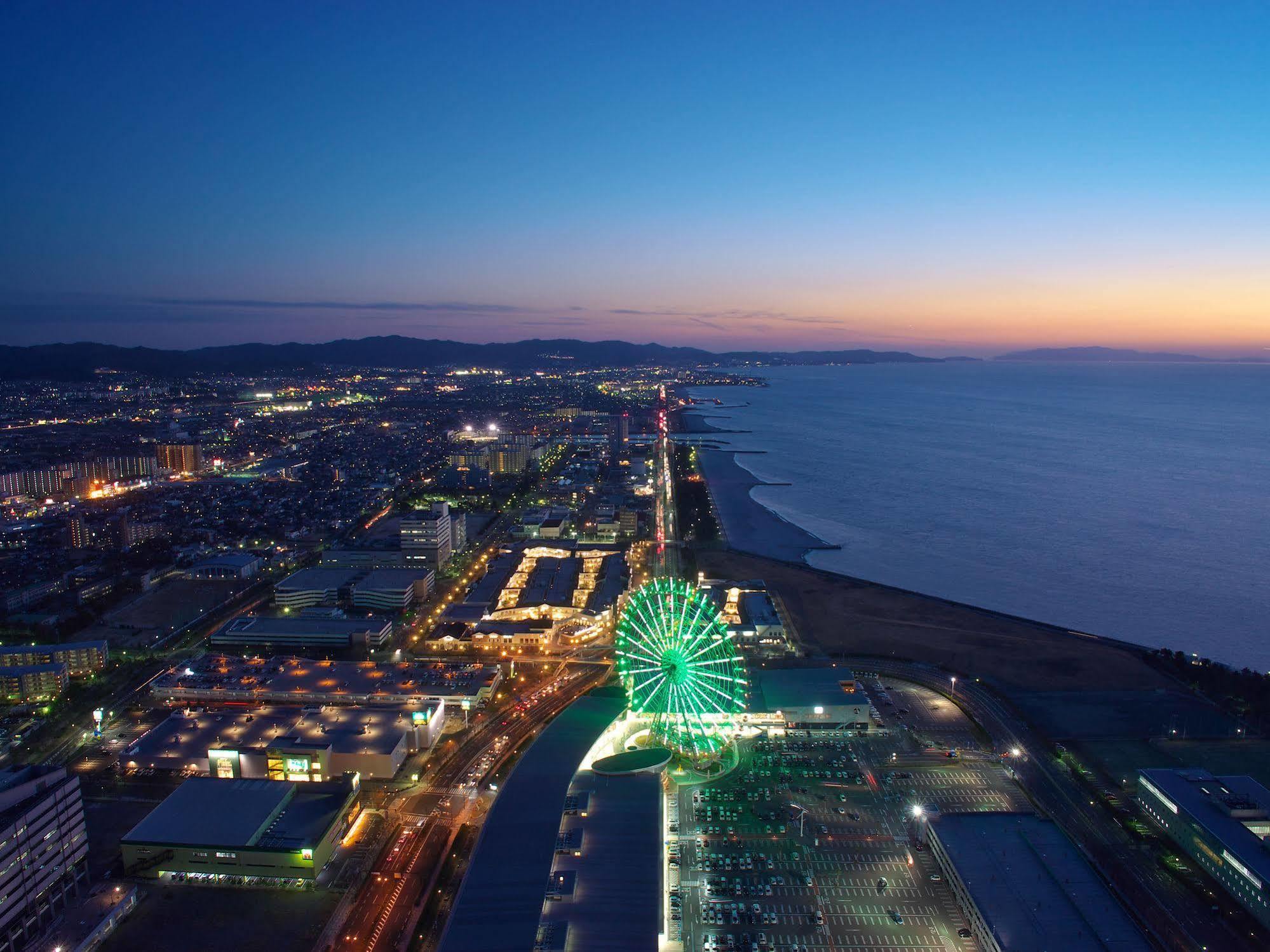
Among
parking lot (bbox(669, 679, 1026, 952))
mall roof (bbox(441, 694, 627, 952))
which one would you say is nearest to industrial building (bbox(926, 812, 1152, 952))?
parking lot (bbox(669, 679, 1026, 952))

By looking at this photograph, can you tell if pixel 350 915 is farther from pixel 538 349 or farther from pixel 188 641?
pixel 538 349

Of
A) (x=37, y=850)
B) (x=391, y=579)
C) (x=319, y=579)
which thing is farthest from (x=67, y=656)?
(x=37, y=850)

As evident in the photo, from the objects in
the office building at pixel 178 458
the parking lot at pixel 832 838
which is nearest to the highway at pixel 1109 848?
the parking lot at pixel 832 838

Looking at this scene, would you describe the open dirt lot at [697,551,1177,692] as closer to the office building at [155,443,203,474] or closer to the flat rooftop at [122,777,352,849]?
the flat rooftop at [122,777,352,849]

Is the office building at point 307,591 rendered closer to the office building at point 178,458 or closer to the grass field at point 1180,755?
the grass field at point 1180,755

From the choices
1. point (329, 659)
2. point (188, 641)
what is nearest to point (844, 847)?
point (329, 659)
